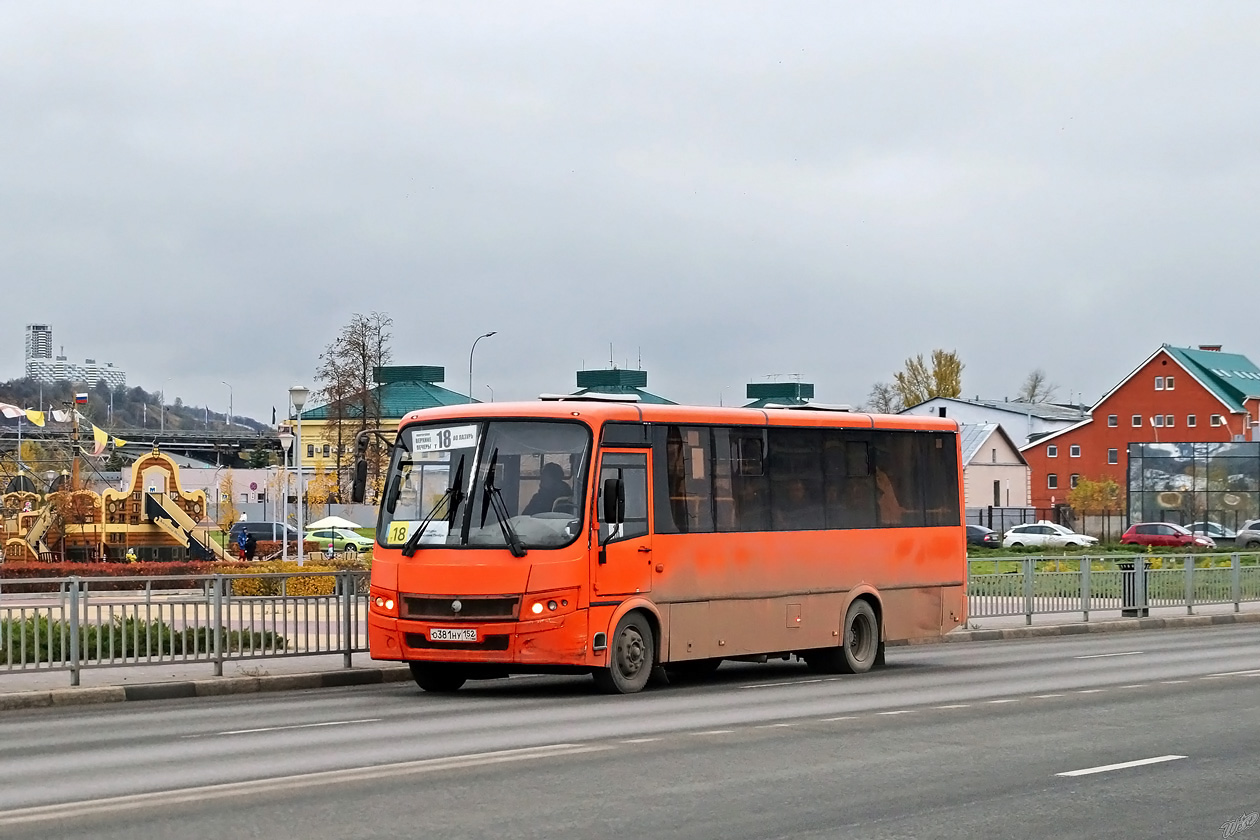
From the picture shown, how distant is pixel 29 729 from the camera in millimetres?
14820

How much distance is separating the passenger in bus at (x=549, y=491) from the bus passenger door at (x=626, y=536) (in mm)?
373

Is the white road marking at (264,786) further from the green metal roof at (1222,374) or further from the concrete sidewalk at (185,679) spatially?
the green metal roof at (1222,374)

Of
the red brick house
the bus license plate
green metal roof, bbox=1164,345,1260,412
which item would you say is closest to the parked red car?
the red brick house

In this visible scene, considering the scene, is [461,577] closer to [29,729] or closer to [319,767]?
[29,729]

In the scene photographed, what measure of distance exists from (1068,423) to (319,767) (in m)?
133

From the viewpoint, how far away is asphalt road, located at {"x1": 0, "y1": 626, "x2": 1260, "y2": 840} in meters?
9.18

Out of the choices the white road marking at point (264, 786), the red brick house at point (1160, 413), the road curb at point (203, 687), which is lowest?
the road curb at point (203, 687)

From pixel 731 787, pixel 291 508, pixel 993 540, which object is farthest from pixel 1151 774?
pixel 291 508

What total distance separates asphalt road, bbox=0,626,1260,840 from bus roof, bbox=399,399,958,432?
296 cm

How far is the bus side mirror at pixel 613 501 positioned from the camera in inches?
691

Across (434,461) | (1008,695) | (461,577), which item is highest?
(434,461)

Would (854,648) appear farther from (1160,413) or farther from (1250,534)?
(1160,413)

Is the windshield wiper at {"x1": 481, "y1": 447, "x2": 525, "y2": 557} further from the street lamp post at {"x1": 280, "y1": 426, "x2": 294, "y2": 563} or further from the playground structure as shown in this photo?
the playground structure

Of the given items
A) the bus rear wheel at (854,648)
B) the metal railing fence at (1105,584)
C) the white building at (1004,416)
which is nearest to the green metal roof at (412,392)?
the white building at (1004,416)
